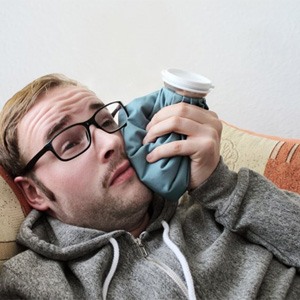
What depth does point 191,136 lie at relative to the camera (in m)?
0.94

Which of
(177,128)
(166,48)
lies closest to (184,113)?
(177,128)

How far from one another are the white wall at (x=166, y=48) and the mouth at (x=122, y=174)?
0.77 m

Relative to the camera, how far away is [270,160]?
1196mm

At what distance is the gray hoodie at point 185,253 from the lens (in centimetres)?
82

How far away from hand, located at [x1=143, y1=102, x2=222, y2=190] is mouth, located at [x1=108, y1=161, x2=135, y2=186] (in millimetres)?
46

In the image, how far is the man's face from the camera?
3.03ft

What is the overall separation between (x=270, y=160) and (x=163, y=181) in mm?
411

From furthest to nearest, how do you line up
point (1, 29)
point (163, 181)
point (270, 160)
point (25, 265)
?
point (1, 29) → point (270, 160) → point (163, 181) → point (25, 265)

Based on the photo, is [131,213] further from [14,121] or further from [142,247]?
[14,121]

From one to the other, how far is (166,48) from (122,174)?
838 mm

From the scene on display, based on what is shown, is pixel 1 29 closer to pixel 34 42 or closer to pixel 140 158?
pixel 34 42

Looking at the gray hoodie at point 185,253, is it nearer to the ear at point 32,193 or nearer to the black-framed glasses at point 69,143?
the ear at point 32,193

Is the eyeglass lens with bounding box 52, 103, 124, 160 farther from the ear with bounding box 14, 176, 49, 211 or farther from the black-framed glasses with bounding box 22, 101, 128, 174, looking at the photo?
the ear with bounding box 14, 176, 49, 211

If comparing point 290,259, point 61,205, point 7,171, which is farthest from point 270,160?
point 7,171
